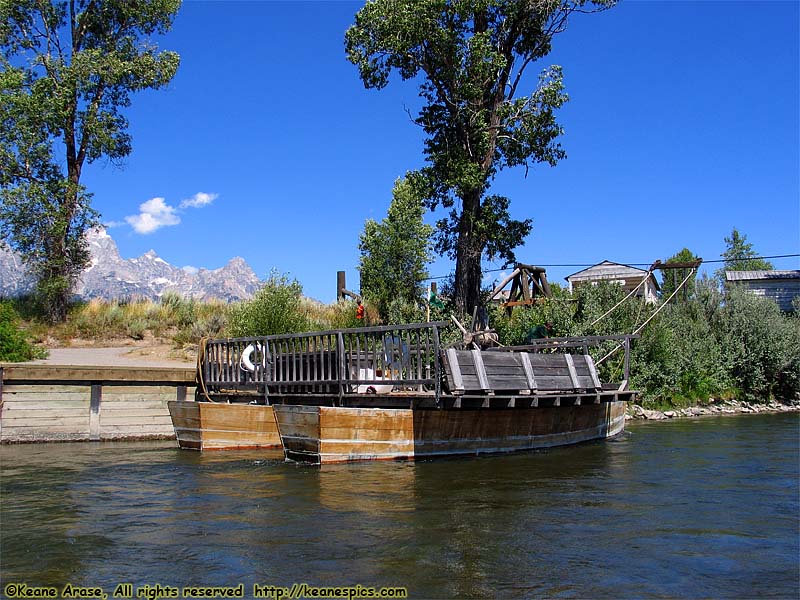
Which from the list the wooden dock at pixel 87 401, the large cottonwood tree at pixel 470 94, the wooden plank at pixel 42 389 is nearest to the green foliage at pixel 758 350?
the large cottonwood tree at pixel 470 94

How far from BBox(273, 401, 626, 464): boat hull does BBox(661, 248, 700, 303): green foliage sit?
742 inches

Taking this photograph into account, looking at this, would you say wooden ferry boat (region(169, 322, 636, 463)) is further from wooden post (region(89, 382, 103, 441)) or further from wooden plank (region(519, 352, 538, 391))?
wooden post (region(89, 382, 103, 441))

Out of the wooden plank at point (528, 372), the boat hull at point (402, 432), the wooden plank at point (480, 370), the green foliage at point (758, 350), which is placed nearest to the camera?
the boat hull at point (402, 432)

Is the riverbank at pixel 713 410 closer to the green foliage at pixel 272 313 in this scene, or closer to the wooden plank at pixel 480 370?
the green foliage at pixel 272 313

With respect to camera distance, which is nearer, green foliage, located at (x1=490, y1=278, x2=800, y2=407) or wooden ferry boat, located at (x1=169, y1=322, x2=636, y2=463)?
wooden ferry boat, located at (x1=169, y1=322, x2=636, y2=463)

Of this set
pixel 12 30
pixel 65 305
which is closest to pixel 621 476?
pixel 65 305

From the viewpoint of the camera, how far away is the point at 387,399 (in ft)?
42.8

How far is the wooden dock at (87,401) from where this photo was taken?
50.4 feet

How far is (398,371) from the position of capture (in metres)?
13.1

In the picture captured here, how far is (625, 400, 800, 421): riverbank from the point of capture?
1050 inches

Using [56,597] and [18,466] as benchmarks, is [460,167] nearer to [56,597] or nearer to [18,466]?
[18,466]

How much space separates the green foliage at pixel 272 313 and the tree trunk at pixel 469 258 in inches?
239

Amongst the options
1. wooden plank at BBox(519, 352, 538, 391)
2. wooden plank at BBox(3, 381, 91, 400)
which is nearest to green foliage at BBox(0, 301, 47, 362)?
wooden plank at BBox(3, 381, 91, 400)

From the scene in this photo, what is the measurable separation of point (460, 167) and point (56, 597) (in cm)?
2152
